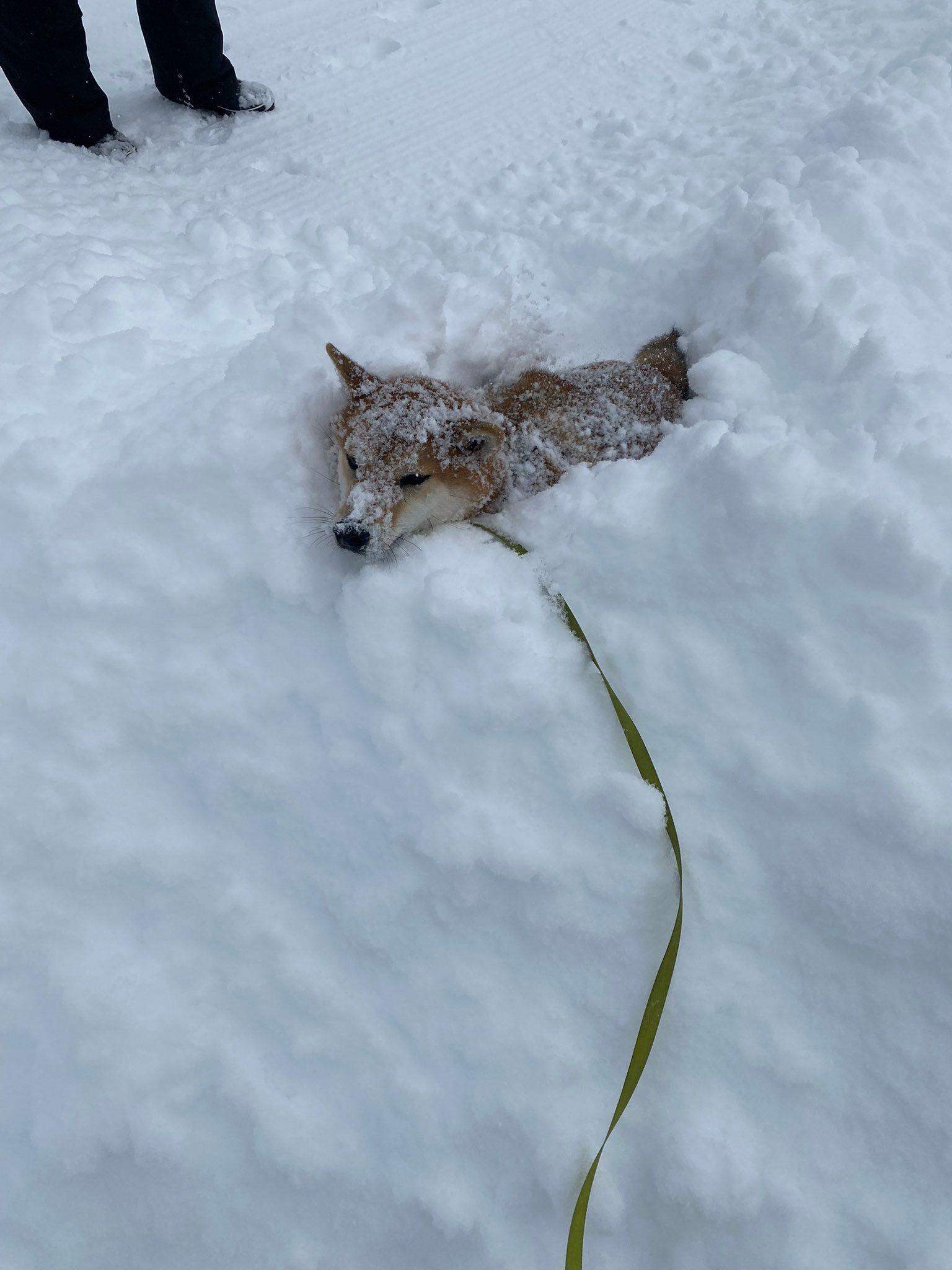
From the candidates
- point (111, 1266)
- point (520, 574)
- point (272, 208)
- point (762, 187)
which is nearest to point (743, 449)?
point (520, 574)

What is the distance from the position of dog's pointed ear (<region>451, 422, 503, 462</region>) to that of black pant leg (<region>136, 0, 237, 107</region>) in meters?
2.91

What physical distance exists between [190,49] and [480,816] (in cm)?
413

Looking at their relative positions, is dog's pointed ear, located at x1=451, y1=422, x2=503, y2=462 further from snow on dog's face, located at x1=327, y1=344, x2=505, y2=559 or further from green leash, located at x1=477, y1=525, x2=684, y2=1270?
green leash, located at x1=477, y1=525, x2=684, y2=1270

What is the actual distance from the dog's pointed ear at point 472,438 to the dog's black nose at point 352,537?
0.47 metres

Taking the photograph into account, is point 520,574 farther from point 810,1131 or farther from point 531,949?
point 810,1131

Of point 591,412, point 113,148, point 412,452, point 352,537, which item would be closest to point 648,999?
point 352,537

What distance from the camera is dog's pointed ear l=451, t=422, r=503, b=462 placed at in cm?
230

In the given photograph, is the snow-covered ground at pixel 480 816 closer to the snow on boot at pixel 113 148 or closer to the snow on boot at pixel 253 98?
the snow on boot at pixel 113 148

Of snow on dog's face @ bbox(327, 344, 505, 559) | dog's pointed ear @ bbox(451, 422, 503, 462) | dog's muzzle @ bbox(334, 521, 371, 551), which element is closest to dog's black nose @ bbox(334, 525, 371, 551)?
dog's muzzle @ bbox(334, 521, 371, 551)

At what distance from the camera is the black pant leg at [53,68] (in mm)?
3340

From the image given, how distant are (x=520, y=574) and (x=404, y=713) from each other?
0.47 meters

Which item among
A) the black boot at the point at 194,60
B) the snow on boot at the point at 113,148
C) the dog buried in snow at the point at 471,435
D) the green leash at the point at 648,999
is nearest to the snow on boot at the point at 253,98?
the black boot at the point at 194,60

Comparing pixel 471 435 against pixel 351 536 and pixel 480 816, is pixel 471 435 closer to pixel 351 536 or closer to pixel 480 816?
pixel 351 536

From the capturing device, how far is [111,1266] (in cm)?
144
